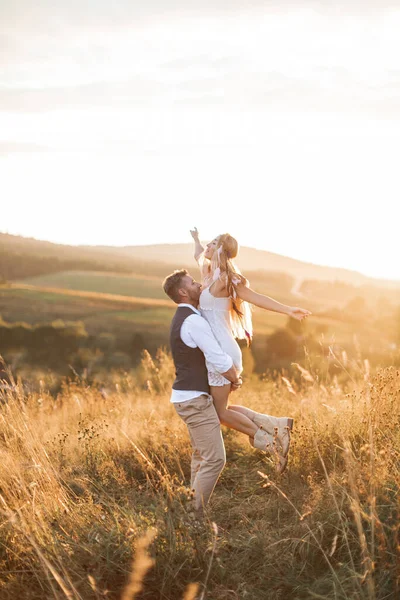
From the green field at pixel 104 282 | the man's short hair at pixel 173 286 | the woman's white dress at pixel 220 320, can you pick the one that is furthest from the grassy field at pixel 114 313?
the man's short hair at pixel 173 286

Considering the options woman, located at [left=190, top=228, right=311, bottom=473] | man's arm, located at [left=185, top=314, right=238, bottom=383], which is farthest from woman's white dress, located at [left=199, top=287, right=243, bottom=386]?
man's arm, located at [left=185, top=314, right=238, bottom=383]

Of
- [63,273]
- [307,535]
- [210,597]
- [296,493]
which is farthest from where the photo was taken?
[63,273]

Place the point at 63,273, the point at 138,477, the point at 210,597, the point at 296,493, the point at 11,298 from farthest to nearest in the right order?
the point at 63,273, the point at 11,298, the point at 138,477, the point at 296,493, the point at 210,597

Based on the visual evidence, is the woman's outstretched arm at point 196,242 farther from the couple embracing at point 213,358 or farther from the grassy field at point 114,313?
the grassy field at point 114,313

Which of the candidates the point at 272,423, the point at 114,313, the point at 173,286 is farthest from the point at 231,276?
the point at 114,313

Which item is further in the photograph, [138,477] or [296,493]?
[138,477]

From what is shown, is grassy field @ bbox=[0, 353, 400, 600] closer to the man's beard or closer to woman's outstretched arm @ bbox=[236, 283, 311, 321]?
woman's outstretched arm @ bbox=[236, 283, 311, 321]

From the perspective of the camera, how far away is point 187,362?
459 centimetres

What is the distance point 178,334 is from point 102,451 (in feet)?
6.43

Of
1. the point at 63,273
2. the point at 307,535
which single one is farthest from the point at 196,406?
the point at 63,273

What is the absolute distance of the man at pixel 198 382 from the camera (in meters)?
4.46

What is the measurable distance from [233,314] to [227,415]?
2.80ft

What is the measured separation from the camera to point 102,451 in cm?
582

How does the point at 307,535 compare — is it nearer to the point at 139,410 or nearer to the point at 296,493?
the point at 296,493
